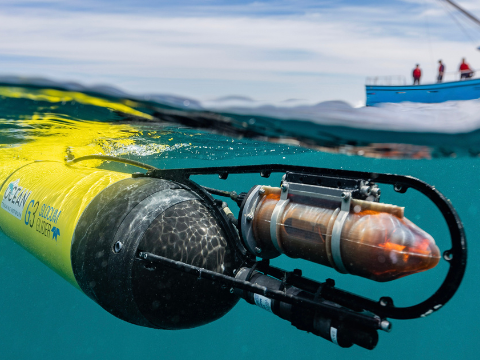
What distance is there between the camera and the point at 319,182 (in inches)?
113

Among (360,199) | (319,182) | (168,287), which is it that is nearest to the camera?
(360,199)

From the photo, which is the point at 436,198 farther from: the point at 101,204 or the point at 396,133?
the point at 101,204

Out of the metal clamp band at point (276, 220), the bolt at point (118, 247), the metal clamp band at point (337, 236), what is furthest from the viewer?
the bolt at point (118, 247)

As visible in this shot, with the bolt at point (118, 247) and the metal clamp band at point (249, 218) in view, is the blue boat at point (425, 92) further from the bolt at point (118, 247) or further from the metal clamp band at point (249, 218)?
the bolt at point (118, 247)

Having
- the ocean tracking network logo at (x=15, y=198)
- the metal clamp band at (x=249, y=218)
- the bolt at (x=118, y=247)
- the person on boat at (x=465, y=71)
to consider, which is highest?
the person on boat at (x=465, y=71)

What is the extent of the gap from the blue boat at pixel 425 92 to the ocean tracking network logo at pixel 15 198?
5.44 m

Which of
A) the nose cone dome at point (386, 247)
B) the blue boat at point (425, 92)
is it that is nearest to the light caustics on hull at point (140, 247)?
the nose cone dome at point (386, 247)

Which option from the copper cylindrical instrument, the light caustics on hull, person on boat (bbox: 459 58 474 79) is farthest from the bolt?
person on boat (bbox: 459 58 474 79)

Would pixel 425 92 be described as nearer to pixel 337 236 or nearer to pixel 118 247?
pixel 337 236

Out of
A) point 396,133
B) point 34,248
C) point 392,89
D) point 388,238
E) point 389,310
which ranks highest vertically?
point 392,89

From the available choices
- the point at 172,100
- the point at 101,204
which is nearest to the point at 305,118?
the point at 172,100

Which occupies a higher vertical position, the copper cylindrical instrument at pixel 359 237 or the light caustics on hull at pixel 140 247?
the copper cylindrical instrument at pixel 359 237

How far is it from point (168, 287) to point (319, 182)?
177 centimetres

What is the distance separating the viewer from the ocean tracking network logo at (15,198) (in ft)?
16.9
